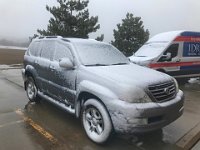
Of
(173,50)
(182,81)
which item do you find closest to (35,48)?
(173,50)

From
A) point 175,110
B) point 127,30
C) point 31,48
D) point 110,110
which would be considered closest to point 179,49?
point 31,48

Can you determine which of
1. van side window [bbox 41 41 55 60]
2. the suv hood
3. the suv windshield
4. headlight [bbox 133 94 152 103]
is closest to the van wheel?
the suv hood

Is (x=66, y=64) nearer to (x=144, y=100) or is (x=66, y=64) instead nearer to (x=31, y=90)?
(x=144, y=100)

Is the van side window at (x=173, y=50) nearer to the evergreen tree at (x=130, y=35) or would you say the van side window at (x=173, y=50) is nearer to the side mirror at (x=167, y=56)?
the side mirror at (x=167, y=56)

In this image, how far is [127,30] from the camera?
25.2 meters

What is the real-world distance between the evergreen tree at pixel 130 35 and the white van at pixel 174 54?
1227 cm

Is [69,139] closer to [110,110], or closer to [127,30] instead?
[110,110]

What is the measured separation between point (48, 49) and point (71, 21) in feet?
43.8

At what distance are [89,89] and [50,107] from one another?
8.48ft

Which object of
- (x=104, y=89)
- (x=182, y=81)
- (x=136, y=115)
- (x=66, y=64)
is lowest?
(x=182, y=81)

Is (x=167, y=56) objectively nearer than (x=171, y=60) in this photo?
Yes

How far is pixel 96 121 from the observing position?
5.16m

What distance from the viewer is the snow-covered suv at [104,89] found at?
4.61 metres

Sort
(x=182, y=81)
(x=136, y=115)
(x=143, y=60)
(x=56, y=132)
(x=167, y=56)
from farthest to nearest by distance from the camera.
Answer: (x=182, y=81), (x=167, y=56), (x=143, y=60), (x=56, y=132), (x=136, y=115)
